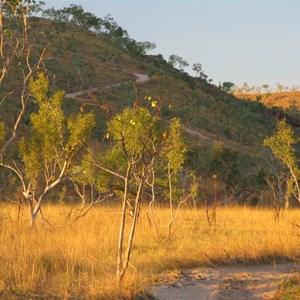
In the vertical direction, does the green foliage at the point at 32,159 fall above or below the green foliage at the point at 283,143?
below

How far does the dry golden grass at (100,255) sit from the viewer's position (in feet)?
20.5

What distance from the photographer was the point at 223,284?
7309mm

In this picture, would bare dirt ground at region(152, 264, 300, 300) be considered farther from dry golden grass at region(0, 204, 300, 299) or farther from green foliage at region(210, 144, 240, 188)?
green foliage at region(210, 144, 240, 188)

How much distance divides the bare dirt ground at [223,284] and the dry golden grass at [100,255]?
1.08ft

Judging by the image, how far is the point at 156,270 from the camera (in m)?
8.15

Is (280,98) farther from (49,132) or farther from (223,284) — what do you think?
(223,284)

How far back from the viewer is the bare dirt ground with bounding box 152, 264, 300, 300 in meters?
6.80

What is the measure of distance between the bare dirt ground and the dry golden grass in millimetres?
329

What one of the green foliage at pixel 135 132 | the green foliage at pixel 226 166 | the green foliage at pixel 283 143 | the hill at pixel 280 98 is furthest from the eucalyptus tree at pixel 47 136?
the hill at pixel 280 98

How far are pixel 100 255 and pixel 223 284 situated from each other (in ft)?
8.72

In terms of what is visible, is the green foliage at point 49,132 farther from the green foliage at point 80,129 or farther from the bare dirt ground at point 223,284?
the bare dirt ground at point 223,284

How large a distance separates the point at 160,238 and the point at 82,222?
3.15 metres

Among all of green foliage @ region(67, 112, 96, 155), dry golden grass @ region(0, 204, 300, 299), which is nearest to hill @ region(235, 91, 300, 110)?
green foliage @ region(67, 112, 96, 155)

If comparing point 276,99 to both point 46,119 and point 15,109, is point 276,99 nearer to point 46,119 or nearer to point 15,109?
point 15,109
